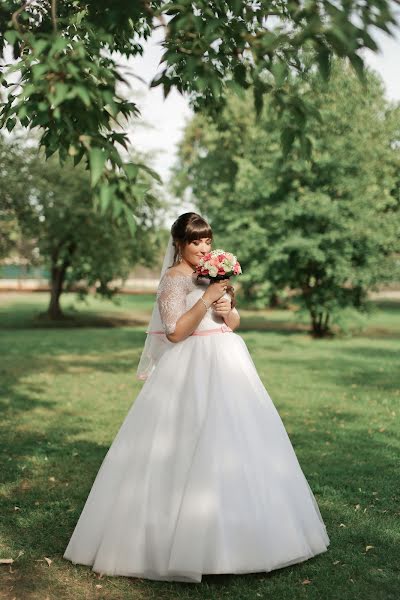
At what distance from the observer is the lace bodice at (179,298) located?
5.21 m

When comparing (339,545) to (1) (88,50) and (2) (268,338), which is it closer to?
(1) (88,50)

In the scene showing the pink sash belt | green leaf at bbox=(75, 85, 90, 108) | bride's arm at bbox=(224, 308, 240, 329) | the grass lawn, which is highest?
green leaf at bbox=(75, 85, 90, 108)

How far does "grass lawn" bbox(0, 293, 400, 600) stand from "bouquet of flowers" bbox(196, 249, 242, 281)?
223 cm

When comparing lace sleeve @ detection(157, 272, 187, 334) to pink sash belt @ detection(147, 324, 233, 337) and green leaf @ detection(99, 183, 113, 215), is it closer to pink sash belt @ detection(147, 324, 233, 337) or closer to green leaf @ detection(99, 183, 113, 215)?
pink sash belt @ detection(147, 324, 233, 337)

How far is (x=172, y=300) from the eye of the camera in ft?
17.2

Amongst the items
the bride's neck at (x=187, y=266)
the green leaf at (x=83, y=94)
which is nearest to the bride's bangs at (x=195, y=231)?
the bride's neck at (x=187, y=266)

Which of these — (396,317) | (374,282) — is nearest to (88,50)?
(374,282)

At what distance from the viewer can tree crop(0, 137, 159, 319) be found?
25109 millimetres

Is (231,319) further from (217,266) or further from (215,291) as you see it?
(217,266)

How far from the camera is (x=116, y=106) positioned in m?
3.86

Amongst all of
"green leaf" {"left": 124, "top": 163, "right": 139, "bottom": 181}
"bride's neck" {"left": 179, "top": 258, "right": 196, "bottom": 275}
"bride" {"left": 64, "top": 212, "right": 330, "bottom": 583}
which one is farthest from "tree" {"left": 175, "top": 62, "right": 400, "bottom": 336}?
"green leaf" {"left": 124, "top": 163, "right": 139, "bottom": 181}

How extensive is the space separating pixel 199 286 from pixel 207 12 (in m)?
2.06

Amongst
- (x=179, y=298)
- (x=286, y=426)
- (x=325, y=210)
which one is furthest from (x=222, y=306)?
(x=325, y=210)

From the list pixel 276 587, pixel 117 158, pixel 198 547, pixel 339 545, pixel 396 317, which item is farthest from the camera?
pixel 396 317
